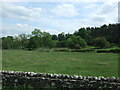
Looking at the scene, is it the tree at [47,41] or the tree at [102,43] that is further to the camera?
the tree at [47,41]

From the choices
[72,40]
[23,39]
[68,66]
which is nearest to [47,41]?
→ [72,40]

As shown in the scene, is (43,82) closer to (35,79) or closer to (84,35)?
(35,79)

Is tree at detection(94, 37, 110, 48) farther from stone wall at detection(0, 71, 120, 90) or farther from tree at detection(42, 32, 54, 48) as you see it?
stone wall at detection(0, 71, 120, 90)

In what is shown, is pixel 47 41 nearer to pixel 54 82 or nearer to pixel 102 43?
pixel 102 43

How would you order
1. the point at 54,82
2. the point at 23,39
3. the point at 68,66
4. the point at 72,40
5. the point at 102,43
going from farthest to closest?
the point at 23,39, the point at 72,40, the point at 102,43, the point at 68,66, the point at 54,82

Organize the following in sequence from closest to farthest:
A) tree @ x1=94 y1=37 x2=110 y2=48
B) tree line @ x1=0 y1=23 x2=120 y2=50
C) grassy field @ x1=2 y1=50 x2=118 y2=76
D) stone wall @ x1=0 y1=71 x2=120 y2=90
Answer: stone wall @ x1=0 y1=71 x2=120 y2=90 → grassy field @ x1=2 y1=50 x2=118 y2=76 → tree @ x1=94 y1=37 x2=110 y2=48 → tree line @ x1=0 y1=23 x2=120 y2=50

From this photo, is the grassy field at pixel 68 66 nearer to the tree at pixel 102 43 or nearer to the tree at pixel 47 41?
the tree at pixel 102 43

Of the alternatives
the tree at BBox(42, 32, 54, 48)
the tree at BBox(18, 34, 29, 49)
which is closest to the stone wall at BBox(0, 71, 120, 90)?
the tree at BBox(42, 32, 54, 48)

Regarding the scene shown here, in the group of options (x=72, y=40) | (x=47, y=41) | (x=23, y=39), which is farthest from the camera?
(x=23, y=39)

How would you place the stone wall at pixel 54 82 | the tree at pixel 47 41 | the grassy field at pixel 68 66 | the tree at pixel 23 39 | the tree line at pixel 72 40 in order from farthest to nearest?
the tree at pixel 23 39 → the tree at pixel 47 41 → the tree line at pixel 72 40 → the grassy field at pixel 68 66 → the stone wall at pixel 54 82

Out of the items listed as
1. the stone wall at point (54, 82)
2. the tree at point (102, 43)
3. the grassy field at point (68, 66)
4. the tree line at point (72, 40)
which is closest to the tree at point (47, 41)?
the tree line at point (72, 40)

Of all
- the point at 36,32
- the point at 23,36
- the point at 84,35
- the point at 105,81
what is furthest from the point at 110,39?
the point at 105,81

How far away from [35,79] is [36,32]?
59.7m

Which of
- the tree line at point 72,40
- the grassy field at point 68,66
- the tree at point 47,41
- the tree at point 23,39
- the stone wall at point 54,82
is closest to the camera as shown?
the stone wall at point 54,82
